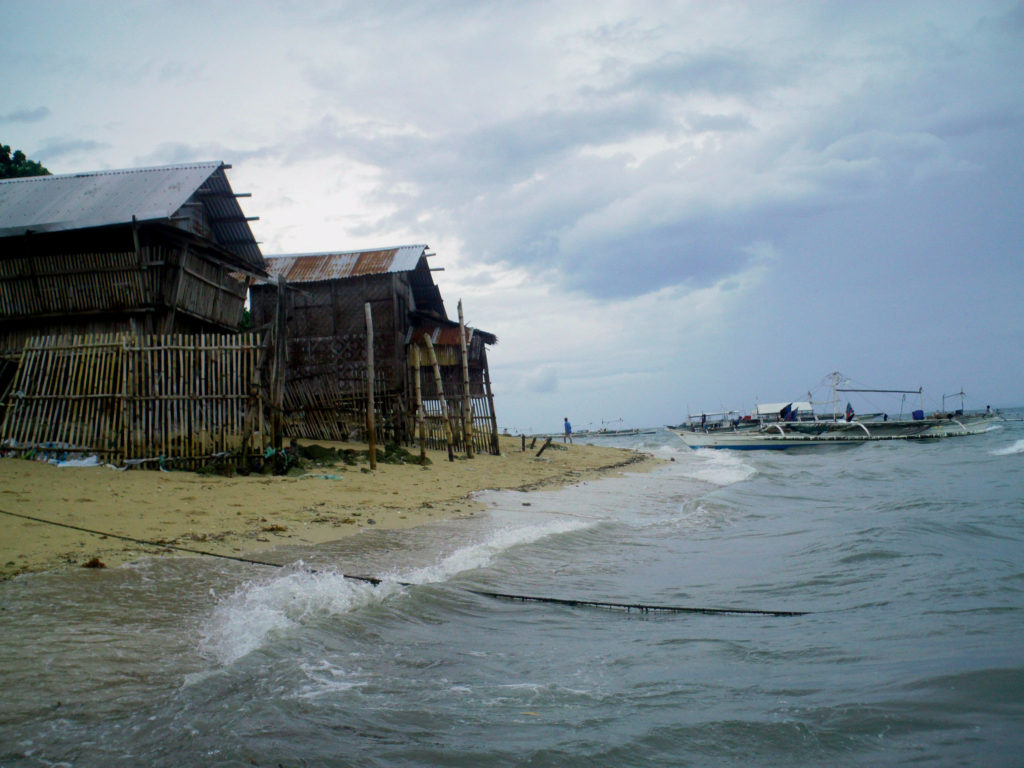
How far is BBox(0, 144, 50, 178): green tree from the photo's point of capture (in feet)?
65.9

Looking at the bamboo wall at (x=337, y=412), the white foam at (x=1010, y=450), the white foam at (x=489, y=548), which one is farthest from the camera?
the white foam at (x=1010, y=450)

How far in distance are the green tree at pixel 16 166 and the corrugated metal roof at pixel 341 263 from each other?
7640 millimetres

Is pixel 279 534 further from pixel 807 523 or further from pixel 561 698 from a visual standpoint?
pixel 807 523

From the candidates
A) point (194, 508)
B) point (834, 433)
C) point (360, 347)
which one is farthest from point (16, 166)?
point (834, 433)

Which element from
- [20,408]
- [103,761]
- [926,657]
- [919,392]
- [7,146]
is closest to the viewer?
[103,761]

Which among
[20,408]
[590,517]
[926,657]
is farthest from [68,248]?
[926,657]

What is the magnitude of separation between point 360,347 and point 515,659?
51.8 ft

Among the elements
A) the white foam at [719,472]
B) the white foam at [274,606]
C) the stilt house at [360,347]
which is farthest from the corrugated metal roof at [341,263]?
the white foam at [274,606]

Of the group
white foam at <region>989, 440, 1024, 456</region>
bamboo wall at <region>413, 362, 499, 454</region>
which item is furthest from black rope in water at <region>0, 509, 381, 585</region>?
white foam at <region>989, 440, 1024, 456</region>

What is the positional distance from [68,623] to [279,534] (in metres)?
3.05

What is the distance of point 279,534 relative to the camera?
274 inches

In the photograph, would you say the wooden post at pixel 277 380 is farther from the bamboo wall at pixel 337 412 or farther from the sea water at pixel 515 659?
the bamboo wall at pixel 337 412

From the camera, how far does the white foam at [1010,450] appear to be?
24309 mm

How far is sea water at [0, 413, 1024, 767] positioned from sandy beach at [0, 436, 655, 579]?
56cm
